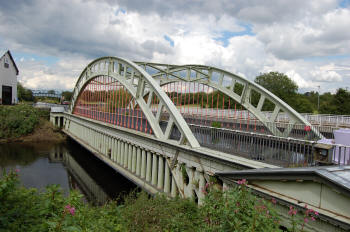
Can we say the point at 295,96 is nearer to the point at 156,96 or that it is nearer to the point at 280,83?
the point at 280,83

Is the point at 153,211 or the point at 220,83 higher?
the point at 220,83

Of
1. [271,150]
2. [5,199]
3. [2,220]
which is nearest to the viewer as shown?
[2,220]

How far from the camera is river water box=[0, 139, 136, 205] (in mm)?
19328

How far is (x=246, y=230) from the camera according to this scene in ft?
13.8

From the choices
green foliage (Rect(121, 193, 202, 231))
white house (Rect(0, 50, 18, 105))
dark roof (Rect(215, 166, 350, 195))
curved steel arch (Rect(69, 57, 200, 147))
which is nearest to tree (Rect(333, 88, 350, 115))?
curved steel arch (Rect(69, 57, 200, 147))

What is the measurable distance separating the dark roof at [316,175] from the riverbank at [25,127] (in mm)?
40701

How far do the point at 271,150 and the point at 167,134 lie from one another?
586cm

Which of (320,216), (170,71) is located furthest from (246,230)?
(170,71)

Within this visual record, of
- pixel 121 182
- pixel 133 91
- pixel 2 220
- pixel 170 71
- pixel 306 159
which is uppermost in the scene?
pixel 170 71

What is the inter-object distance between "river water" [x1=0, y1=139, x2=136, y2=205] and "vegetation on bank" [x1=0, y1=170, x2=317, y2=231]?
24.0 feet

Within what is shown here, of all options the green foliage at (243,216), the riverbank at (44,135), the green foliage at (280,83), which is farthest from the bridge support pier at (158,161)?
the green foliage at (280,83)

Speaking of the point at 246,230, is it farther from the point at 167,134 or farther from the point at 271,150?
the point at 167,134

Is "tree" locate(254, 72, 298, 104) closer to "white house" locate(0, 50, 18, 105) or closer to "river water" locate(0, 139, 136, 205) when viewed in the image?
"river water" locate(0, 139, 136, 205)

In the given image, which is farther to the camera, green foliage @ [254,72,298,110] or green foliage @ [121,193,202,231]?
green foliage @ [254,72,298,110]
